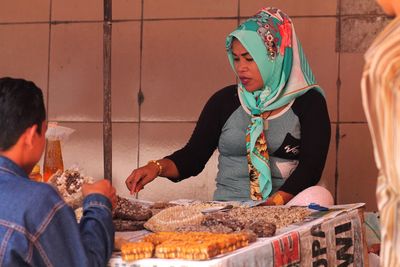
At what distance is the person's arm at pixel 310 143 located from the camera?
3.84 metres

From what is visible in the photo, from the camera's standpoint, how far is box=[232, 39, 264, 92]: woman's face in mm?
4121

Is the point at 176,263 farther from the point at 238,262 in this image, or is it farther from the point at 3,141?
the point at 3,141

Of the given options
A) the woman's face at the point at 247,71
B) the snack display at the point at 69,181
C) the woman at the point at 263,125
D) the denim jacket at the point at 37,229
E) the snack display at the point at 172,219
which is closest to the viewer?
the denim jacket at the point at 37,229

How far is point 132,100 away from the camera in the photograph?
5.32 m

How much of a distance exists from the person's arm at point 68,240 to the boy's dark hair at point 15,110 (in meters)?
0.21

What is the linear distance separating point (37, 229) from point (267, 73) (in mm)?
1949

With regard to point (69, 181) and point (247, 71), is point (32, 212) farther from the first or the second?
point (247, 71)

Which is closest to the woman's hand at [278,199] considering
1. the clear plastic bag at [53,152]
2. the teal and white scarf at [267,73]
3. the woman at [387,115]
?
the teal and white scarf at [267,73]

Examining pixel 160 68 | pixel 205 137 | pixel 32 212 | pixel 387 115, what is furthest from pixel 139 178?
pixel 387 115

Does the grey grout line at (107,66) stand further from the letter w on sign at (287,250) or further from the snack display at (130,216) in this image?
the letter w on sign at (287,250)

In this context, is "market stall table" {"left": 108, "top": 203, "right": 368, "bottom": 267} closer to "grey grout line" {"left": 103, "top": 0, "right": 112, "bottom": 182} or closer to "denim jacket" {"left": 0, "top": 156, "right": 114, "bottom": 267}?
"denim jacket" {"left": 0, "top": 156, "right": 114, "bottom": 267}

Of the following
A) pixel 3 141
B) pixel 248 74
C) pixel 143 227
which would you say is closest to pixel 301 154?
pixel 248 74

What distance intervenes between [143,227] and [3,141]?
2.36ft

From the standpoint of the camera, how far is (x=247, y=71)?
13.5 feet
